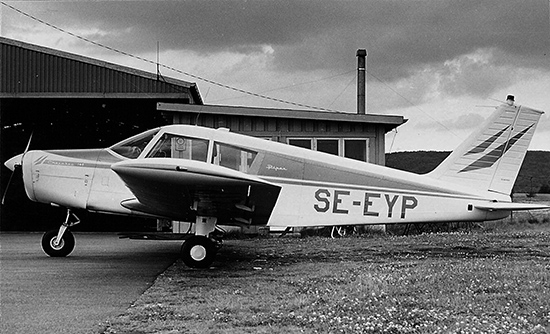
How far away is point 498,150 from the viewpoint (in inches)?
378

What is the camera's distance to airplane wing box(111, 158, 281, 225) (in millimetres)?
7586

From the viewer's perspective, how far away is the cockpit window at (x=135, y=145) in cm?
948

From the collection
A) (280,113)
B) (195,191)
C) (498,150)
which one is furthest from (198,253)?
(280,113)

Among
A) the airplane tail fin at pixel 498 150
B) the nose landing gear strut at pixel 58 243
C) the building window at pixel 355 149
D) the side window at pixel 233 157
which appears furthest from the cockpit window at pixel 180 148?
the building window at pixel 355 149

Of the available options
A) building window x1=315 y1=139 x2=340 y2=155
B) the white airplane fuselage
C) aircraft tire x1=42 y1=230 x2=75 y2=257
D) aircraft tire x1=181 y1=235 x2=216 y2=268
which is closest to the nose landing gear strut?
aircraft tire x1=42 y1=230 x2=75 y2=257

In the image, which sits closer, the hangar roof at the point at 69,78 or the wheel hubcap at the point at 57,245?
the wheel hubcap at the point at 57,245

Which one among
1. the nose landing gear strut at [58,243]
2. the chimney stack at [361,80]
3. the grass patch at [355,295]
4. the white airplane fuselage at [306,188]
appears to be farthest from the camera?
the chimney stack at [361,80]

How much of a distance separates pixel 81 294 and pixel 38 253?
4.83 m

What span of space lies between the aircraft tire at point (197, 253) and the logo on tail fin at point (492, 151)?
4369 mm

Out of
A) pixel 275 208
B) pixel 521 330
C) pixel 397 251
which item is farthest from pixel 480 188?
pixel 521 330

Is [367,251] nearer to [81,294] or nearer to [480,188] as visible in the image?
[480,188]

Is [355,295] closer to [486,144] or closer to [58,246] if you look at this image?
[486,144]

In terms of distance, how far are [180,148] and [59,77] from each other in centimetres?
943

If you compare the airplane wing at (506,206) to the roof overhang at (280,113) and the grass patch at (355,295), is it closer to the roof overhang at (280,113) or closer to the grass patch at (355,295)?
the grass patch at (355,295)
